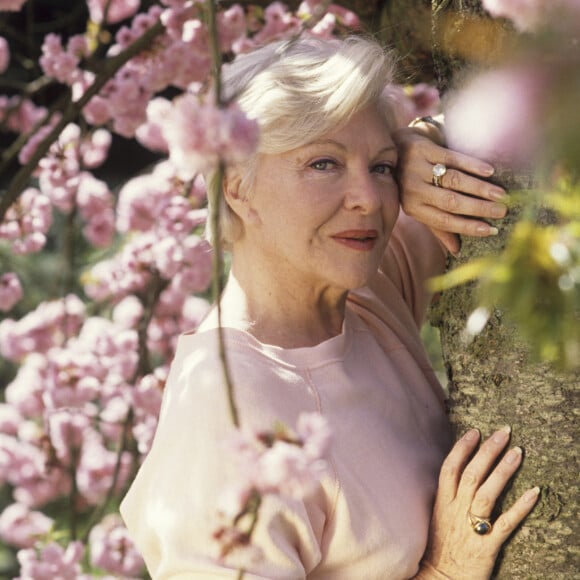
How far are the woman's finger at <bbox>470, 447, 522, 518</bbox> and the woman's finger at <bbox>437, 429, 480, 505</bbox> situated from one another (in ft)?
0.16

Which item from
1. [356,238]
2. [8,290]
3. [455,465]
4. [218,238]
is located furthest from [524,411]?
[8,290]

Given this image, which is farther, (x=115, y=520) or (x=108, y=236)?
(x=108, y=236)

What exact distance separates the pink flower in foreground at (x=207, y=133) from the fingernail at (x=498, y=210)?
0.70 meters

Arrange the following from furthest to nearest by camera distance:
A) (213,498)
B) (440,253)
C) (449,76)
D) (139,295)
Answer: (139,295) < (440,253) < (449,76) < (213,498)

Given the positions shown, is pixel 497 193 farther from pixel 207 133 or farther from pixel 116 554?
pixel 116 554

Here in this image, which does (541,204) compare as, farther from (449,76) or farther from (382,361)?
(382,361)

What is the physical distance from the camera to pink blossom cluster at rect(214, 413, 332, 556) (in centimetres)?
112

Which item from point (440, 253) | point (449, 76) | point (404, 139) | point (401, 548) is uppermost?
point (449, 76)

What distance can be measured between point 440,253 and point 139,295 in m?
1.60

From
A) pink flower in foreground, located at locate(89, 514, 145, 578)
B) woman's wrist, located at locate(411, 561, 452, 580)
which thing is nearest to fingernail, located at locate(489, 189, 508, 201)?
woman's wrist, located at locate(411, 561, 452, 580)

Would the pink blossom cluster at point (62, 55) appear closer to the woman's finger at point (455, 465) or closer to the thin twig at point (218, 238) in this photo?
the woman's finger at point (455, 465)

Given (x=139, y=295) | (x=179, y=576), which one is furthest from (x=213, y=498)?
(x=139, y=295)

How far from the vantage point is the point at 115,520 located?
319cm

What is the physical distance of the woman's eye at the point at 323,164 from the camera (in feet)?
5.93
